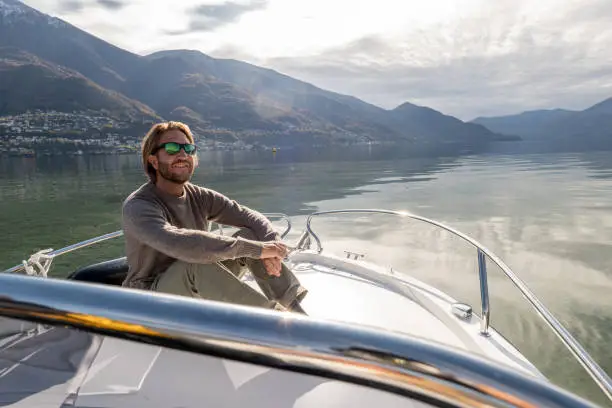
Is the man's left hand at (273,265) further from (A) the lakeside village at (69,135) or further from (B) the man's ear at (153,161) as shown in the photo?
(A) the lakeside village at (69,135)

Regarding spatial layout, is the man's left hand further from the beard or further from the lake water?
the lake water

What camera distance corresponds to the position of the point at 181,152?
2986mm

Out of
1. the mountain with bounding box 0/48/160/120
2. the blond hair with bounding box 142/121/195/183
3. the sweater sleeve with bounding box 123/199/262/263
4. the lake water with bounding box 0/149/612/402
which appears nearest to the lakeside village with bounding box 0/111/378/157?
the mountain with bounding box 0/48/160/120

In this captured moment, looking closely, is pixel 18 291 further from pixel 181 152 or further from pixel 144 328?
pixel 181 152

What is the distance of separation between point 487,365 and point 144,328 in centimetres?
54

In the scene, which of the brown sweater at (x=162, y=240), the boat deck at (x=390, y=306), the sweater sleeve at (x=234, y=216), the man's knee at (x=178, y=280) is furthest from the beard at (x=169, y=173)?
the boat deck at (x=390, y=306)

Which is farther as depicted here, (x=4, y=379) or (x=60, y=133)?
(x=60, y=133)

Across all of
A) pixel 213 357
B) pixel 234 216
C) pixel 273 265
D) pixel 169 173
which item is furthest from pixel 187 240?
pixel 213 357

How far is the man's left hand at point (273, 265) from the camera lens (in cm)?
305

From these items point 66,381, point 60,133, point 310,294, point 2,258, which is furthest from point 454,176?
point 60,133

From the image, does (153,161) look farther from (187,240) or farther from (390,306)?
(390,306)

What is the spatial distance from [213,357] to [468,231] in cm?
1503

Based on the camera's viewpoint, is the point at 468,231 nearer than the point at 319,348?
No

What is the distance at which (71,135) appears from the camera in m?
117
